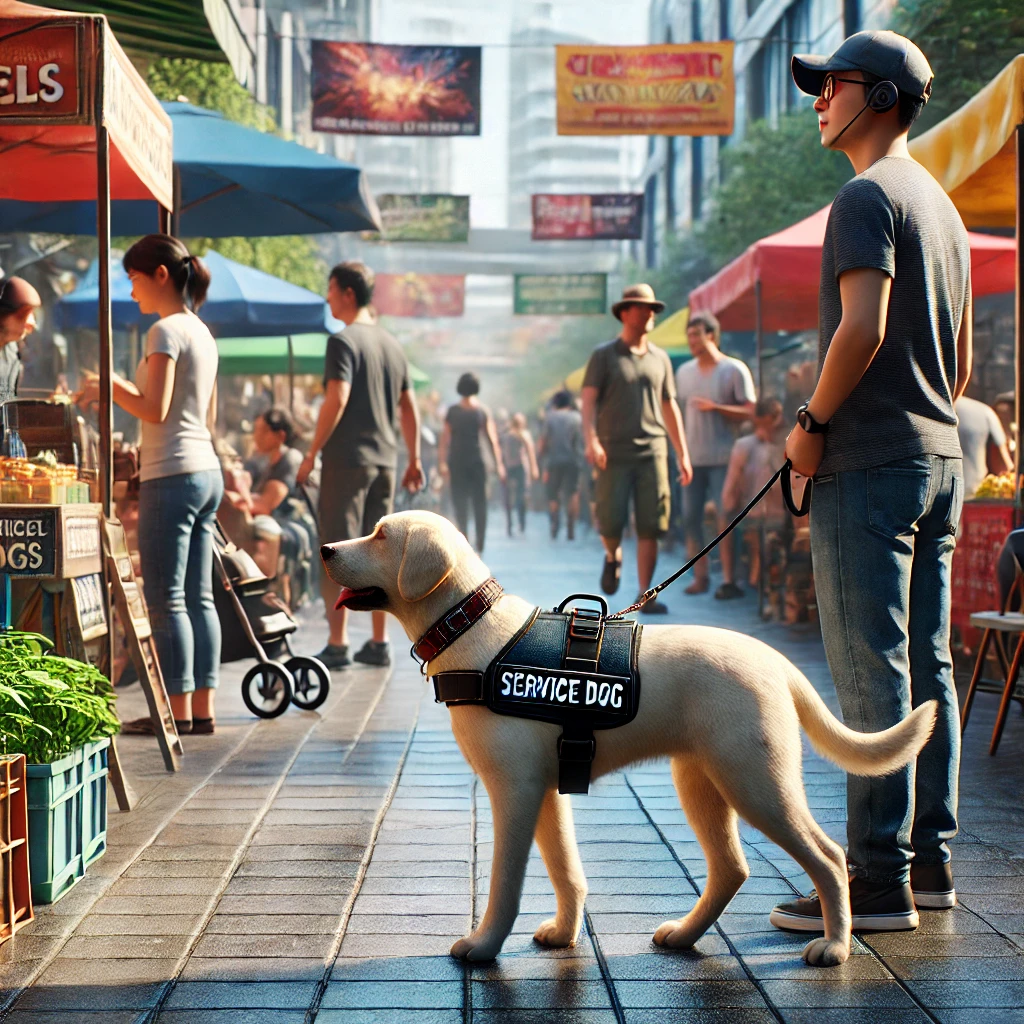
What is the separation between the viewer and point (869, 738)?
307 cm

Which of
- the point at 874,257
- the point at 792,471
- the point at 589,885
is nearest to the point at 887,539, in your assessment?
the point at 792,471

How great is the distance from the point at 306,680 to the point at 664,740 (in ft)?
12.7

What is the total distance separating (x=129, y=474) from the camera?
21.2ft

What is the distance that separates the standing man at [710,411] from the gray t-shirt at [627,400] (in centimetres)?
203

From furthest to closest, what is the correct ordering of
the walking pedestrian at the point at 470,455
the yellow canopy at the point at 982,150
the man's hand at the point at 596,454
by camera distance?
the walking pedestrian at the point at 470,455 → the man's hand at the point at 596,454 → the yellow canopy at the point at 982,150

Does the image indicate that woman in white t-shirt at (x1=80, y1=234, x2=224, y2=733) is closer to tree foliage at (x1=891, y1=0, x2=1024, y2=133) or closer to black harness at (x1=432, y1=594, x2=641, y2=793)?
black harness at (x1=432, y1=594, x2=641, y2=793)

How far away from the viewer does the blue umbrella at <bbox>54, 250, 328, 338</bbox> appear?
40.1 feet

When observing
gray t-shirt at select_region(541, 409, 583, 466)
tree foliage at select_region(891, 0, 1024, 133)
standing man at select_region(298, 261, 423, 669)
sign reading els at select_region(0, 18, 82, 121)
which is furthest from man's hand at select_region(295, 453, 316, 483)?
gray t-shirt at select_region(541, 409, 583, 466)

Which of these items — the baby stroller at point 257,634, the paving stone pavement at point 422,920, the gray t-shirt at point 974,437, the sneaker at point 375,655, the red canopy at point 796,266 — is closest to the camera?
the paving stone pavement at point 422,920

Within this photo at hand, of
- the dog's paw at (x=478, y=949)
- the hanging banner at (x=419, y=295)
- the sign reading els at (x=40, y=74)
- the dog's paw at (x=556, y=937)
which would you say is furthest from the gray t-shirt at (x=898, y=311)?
the hanging banner at (x=419, y=295)

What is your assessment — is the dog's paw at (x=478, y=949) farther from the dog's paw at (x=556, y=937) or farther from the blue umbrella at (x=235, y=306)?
the blue umbrella at (x=235, y=306)

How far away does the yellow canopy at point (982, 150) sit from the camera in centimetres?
620

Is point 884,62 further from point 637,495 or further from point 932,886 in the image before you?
point 637,495

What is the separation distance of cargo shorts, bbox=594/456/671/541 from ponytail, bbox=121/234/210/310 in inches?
173
